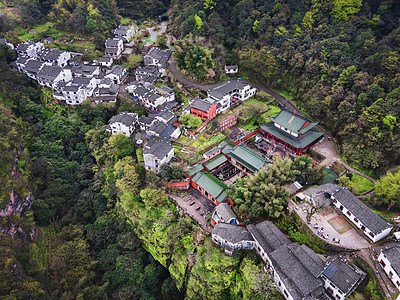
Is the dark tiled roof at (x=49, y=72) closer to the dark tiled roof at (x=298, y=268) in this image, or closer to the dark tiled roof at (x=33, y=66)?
the dark tiled roof at (x=33, y=66)

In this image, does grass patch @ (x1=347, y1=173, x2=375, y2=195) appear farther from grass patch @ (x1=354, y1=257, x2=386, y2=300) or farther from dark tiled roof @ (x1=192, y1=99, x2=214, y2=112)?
dark tiled roof @ (x1=192, y1=99, x2=214, y2=112)

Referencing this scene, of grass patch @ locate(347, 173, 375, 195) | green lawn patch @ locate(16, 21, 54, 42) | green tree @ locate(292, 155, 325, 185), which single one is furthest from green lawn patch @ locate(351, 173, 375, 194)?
green lawn patch @ locate(16, 21, 54, 42)

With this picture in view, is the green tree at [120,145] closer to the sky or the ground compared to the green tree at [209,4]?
closer to the ground

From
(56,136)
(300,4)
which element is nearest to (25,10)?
(56,136)

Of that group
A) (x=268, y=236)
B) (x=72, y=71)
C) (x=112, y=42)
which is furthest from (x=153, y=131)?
(x=112, y=42)

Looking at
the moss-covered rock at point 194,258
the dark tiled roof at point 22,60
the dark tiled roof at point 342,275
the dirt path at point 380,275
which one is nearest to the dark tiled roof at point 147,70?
the dark tiled roof at point 22,60

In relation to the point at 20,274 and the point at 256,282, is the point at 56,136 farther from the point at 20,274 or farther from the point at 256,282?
the point at 256,282
